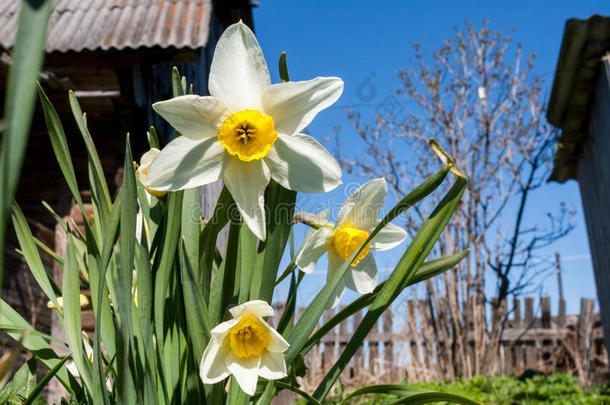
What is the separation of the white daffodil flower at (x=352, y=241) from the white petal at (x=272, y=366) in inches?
5.2

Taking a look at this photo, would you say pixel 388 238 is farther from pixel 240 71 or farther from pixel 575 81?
pixel 575 81

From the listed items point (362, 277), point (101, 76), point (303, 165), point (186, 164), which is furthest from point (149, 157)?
point (101, 76)

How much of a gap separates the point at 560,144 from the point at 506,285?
1759mm

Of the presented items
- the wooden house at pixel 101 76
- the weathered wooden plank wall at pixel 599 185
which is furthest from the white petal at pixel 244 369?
the weathered wooden plank wall at pixel 599 185

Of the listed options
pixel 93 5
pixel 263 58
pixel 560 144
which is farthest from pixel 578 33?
pixel 263 58

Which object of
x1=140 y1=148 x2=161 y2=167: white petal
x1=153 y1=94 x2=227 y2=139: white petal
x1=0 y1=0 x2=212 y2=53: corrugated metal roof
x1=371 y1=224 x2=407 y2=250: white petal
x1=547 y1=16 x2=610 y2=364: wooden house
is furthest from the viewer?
x1=547 y1=16 x2=610 y2=364: wooden house

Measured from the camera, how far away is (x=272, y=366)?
0.64 meters

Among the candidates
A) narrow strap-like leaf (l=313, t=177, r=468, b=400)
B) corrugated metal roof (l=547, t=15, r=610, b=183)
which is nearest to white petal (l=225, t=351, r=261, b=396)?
narrow strap-like leaf (l=313, t=177, r=468, b=400)

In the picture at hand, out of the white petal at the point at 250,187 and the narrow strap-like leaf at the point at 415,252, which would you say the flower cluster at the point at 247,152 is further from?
the narrow strap-like leaf at the point at 415,252

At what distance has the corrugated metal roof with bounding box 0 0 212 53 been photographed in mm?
3422

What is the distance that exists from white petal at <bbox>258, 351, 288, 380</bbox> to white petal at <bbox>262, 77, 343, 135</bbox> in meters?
0.27

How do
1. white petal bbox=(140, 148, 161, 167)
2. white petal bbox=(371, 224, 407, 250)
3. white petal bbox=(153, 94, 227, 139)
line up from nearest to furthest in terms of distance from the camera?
white petal bbox=(153, 94, 227, 139), white petal bbox=(140, 148, 161, 167), white petal bbox=(371, 224, 407, 250)

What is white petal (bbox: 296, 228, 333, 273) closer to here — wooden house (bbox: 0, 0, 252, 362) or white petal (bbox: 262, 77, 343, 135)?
white petal (bbox: 262, 77, 343, 135)

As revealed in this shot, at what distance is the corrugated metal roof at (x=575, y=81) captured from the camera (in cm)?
394
